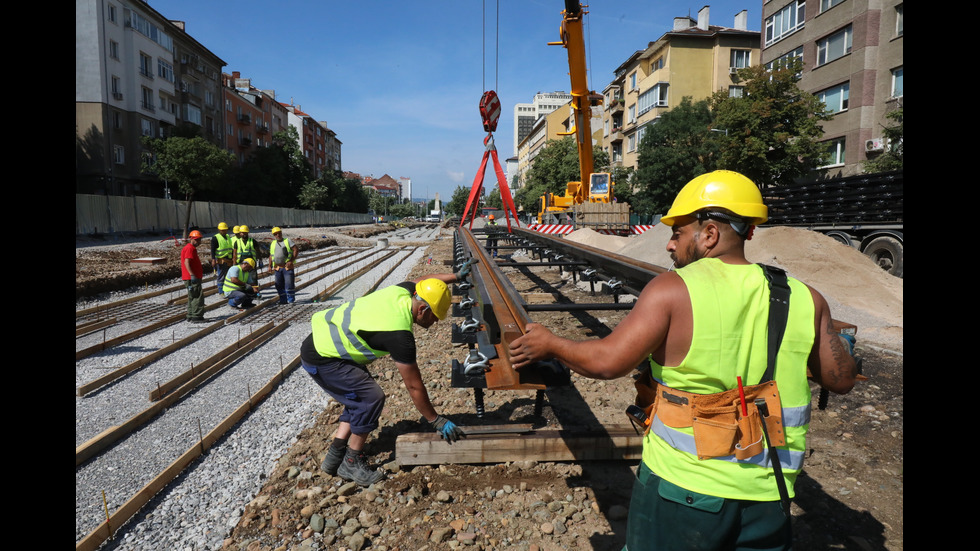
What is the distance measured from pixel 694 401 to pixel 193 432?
13.7 ft

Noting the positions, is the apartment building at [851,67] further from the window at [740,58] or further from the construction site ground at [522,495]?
the construction site ground at [522,495]

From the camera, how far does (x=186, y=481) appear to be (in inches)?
131

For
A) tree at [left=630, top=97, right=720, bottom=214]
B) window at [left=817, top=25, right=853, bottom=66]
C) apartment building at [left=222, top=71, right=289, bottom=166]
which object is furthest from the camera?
apartment building at [left=222, top=71, right=289, bottom=166]

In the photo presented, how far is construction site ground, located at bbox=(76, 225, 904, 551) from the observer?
2729 millimetres

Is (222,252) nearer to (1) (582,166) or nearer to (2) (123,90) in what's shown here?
(1) (582,166)

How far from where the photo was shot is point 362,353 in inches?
132

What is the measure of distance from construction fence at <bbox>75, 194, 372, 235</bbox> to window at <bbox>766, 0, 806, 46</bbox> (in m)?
30.8

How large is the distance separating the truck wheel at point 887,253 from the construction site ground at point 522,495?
667 cm

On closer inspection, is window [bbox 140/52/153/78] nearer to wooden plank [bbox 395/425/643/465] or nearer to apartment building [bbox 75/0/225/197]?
apartment building [bbox 75/0/225/197]

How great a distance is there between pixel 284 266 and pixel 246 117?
5432 cm

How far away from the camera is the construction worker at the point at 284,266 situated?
9391 millimetres

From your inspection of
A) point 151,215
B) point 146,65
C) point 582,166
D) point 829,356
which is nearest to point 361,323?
point 829,356

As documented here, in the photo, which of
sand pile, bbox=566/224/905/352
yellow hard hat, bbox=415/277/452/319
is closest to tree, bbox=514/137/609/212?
sand pile, bbox=566/224/905/352
